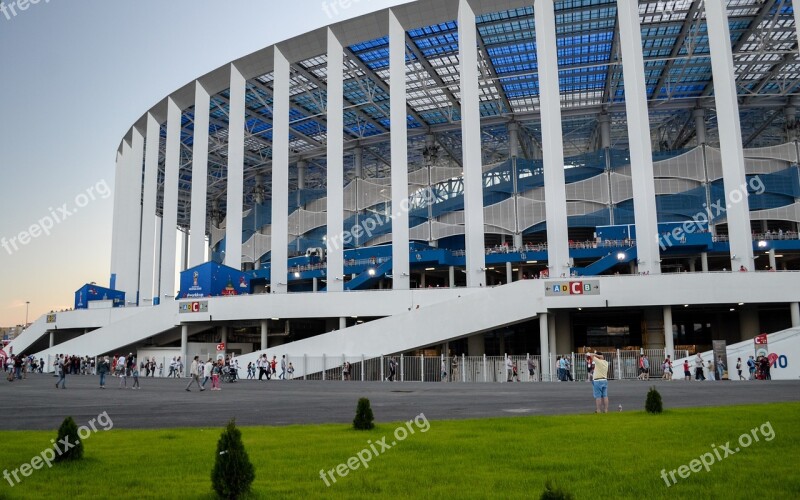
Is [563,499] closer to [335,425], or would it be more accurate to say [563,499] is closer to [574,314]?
[335,425]

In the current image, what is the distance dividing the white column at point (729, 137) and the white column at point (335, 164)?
24.3 metres

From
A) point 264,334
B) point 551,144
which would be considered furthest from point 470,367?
point 264,334

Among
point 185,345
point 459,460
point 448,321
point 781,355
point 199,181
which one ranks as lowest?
point 459,460

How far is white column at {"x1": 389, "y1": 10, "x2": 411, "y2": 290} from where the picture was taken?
41969 millimetres

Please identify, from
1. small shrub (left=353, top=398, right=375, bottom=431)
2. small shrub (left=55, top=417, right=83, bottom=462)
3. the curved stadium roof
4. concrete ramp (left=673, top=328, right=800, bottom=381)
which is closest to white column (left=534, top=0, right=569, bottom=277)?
the curved stadium roof

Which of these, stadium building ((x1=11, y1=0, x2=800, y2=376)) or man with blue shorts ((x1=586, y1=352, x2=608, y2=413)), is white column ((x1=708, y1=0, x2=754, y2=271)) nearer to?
stadium building ((x1=11, y1=0, x2=800, y2=376))

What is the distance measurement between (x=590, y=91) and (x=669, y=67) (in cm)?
787

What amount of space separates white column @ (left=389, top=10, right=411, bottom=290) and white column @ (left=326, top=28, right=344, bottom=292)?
13.2ft

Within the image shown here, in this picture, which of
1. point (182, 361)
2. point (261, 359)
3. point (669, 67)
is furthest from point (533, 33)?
point (182, 361)

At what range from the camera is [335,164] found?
45031mm

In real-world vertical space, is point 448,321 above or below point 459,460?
above

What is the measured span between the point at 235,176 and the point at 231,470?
45.4 metres

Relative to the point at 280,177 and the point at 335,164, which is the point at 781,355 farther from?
the point at 280,177

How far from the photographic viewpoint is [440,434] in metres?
11.3
